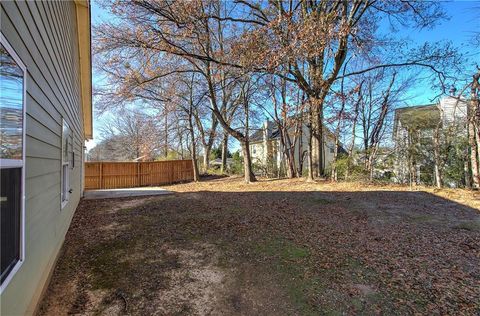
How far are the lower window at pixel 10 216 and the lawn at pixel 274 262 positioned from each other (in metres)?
1.19

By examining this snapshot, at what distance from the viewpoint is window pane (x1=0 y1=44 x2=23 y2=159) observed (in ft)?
5.42

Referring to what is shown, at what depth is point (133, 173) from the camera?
16.2 m

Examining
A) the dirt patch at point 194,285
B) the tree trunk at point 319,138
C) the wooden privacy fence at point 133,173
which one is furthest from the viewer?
the wooden privacy fence at point 133,173

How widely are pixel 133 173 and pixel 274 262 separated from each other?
14.2 metres

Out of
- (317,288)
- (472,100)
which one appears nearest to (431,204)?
(472,100)

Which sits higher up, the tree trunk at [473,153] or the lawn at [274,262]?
the tree trunk at [473,153]

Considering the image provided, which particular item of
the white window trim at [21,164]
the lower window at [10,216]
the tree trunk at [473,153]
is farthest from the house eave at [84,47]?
the tree trunk at [473,153]

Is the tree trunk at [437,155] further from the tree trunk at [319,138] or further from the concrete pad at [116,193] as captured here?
the concrete pad at [116,193]

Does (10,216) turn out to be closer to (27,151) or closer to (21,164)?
(21,164)

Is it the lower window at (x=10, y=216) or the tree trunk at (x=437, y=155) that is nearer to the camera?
the lower window at (x=10, y=216)

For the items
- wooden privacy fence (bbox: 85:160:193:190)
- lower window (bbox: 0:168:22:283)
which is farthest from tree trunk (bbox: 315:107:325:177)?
wooden privacy fence (bbox: 85:160:193:190)

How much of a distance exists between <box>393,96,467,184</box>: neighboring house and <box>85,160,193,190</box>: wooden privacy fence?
1299cm

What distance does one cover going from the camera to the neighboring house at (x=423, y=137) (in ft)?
29.1

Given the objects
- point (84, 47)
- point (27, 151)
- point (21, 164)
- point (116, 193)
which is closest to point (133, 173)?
point (116, 193)
